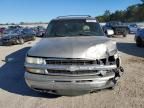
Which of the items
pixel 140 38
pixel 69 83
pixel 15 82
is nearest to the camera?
pixel 69 83

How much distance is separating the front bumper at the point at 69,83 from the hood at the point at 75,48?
451 mm

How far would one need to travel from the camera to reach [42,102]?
636 centimetres

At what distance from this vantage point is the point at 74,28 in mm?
8016

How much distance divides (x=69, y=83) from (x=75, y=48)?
2.53 feet

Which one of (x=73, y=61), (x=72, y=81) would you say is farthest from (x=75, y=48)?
(x=72, y=81)

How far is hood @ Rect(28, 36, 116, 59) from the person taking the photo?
6176 mm

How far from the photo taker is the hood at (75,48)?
6176 millimetres

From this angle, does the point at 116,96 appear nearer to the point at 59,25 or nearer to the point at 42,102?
the point at 42,102

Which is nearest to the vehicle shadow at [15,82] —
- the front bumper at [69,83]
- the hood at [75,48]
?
the front bumper at [69,83]

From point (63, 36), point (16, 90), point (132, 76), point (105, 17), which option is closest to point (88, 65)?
point (63, 36)

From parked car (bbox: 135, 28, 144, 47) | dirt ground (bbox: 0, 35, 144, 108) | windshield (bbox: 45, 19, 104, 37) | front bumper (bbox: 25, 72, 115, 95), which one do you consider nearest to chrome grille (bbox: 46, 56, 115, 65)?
front bumper (bbox: 25, 72, 115, 95)

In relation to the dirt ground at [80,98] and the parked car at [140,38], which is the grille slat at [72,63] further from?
the parked car at [140,38]

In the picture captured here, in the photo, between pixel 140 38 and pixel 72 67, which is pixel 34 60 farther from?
pixel 140 38

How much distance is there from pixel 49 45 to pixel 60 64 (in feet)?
2.26
